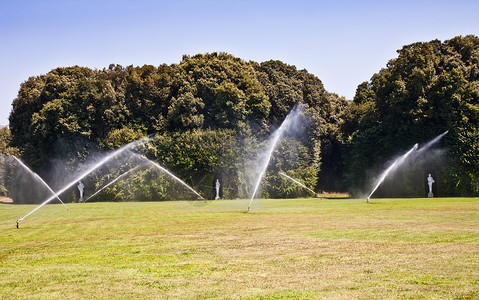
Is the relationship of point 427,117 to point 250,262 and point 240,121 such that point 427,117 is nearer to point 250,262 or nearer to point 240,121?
point 240,121

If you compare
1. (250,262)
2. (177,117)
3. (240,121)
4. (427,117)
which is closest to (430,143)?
(427,117)

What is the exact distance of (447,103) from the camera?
50.2 m

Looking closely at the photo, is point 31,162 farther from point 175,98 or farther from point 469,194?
point 469,194

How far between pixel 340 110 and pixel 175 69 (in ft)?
92.9

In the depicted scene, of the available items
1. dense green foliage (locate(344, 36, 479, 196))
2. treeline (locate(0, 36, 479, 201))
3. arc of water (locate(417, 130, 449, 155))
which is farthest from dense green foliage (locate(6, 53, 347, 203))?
arc of water (locate(417, 130, 449, 155))

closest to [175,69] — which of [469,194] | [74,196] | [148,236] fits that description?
[74,196]

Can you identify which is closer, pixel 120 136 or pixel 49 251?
pixel 49 251

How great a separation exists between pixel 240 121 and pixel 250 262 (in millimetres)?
47751

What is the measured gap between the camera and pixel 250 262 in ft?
40.0

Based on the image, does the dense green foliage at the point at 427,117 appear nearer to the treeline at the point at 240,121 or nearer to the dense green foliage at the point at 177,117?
the treeline at the point at 240,121

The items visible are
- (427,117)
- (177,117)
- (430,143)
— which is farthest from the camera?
(177,117)

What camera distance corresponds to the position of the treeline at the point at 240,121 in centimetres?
5166

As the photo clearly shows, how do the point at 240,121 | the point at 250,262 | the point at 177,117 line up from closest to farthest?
1. the point at 250,262
2. the point at 177,117
3. the point at 240,121

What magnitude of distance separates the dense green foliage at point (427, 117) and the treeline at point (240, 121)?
126mm
